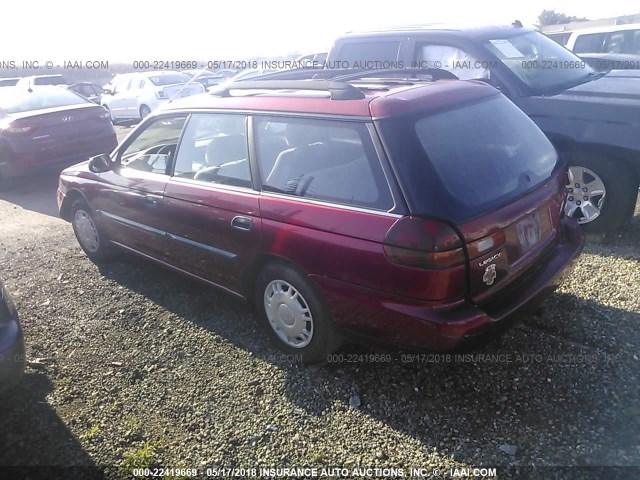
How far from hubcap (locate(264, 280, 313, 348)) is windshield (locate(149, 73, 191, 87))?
528 inches

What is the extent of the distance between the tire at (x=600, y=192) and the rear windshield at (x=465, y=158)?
1544 millimetres

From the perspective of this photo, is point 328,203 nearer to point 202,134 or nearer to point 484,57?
point 202,134

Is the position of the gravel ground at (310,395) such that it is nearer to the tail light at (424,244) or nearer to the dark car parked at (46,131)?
the tail light at (424,244)

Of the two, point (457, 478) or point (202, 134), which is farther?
point (202, 134)

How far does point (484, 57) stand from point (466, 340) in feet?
11.4

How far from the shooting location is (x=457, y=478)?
95.1 inches

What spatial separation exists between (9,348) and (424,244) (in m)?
2.28

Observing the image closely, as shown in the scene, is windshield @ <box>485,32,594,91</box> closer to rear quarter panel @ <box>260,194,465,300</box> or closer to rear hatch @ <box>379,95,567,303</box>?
rear hatch @ <box>379,95,567,303</box>

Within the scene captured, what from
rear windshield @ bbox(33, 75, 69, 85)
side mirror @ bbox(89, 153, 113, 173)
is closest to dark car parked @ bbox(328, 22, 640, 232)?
side mirror @ bbox(89, 153, 113, 173)

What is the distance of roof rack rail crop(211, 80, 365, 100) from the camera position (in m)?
2.96

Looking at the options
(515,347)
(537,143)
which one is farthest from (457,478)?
(537,143)

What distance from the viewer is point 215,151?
364cm

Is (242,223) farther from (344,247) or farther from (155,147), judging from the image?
(155,147)

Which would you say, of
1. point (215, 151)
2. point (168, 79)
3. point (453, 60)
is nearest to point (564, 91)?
point (453, 60)
